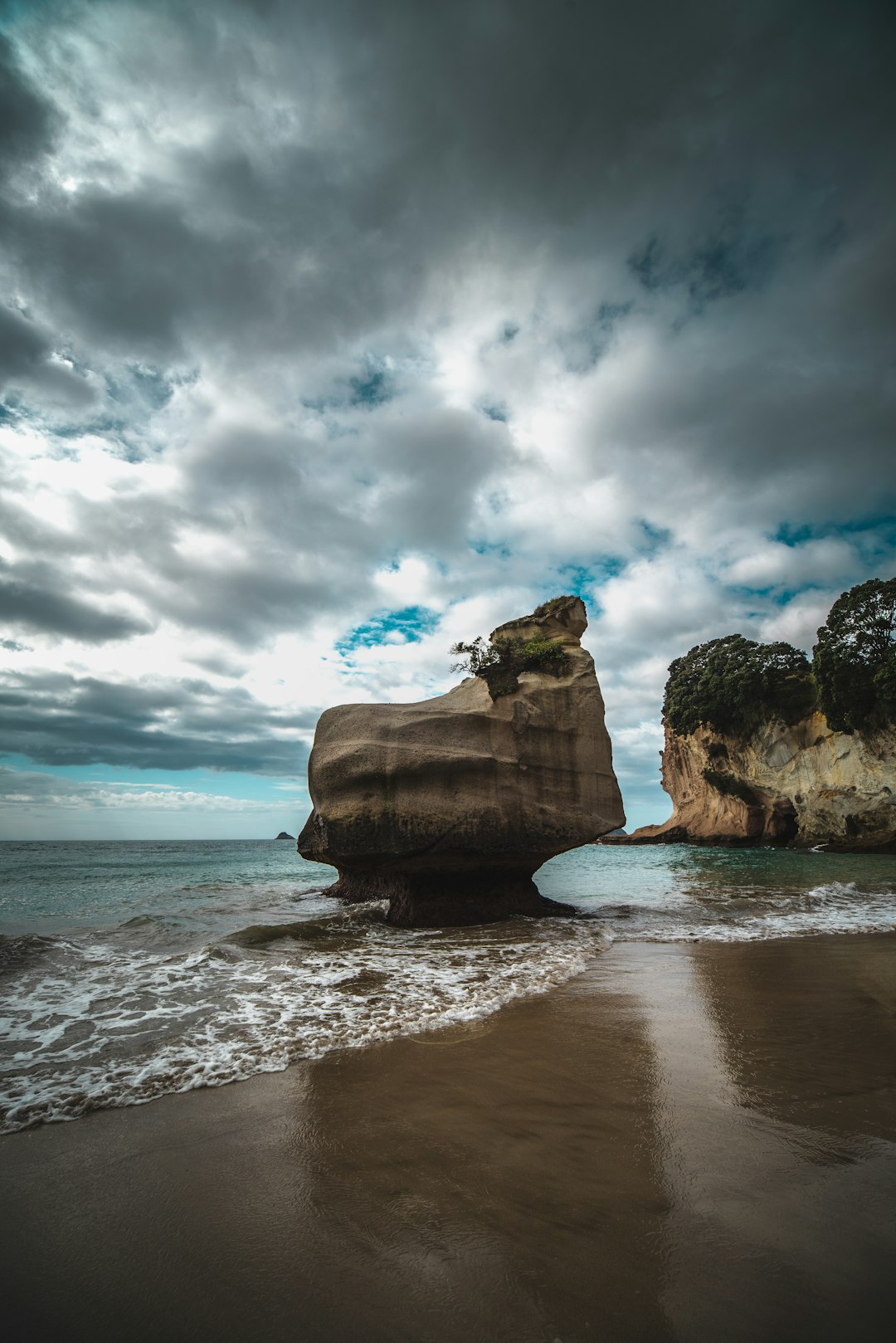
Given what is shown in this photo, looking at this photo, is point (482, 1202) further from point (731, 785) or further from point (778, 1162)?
point (731, 785)

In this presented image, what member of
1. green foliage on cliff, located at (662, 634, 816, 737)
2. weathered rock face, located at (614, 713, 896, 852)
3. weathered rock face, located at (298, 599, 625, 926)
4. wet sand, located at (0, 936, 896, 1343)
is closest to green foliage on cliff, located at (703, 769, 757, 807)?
weathered rock face, located at (614, 713, 896, 852)

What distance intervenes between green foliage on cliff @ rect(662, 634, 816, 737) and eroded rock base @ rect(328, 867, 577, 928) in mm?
35641

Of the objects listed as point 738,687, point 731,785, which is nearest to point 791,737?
point 738,687

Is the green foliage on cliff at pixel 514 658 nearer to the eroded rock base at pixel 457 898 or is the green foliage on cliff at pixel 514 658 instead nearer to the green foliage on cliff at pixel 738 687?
the eroded rock base at pixel 457 898

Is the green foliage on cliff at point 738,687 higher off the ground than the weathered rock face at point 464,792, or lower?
higher

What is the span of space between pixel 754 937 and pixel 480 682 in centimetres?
716

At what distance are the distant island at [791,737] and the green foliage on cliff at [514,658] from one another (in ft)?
89.3

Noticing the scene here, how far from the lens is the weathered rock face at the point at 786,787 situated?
35.7m

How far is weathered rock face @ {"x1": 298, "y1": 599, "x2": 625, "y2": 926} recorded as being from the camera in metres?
11.7

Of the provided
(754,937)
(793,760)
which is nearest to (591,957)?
(754,937)

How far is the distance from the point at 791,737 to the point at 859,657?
11127 mm

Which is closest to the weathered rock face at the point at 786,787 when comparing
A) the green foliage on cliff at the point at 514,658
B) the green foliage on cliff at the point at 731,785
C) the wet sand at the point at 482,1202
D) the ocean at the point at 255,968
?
the green foliage on cliff at the point at 731,785

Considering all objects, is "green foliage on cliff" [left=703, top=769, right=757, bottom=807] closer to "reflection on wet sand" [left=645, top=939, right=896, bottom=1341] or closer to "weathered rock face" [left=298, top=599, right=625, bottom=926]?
"weathered rock face" [left=298, top=599, right=625, bottom=926]

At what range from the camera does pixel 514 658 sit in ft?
45.5
